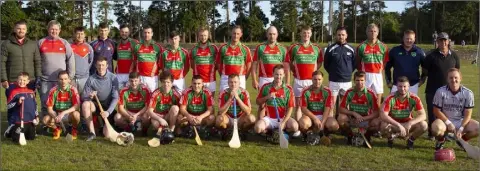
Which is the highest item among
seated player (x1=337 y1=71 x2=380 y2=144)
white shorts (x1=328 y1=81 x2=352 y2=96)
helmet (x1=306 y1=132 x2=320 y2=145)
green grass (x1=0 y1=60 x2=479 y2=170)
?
white shorts (x1=328 y1=81 x2=352 y2=96)

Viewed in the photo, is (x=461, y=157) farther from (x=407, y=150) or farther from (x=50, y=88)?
(x=50, y=88)

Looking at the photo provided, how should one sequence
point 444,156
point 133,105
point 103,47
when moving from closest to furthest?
point 444,156
point 133,105
point 103,47

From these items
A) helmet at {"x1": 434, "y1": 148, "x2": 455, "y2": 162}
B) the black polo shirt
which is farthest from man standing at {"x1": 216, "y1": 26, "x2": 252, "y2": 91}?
helmet at {"x1": 434, "y1": 148, "x2": 455, "y2": 162}

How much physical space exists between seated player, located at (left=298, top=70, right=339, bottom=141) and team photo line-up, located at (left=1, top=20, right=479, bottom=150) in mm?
14

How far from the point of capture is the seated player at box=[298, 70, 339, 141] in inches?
230

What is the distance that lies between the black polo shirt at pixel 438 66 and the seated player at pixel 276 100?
1984mm

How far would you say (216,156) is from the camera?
201 inches

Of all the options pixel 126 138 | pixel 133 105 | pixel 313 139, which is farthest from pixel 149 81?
pixel 313 139

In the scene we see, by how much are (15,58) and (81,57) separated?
93 cm

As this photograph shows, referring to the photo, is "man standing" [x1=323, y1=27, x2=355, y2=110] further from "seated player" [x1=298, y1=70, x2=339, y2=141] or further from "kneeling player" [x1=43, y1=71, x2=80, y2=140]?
"kneeling player" [x1=43, y1=71, x2=80, y2=140]

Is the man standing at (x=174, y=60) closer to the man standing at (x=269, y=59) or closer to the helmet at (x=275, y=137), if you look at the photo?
the man standing at (x=269, y=59)

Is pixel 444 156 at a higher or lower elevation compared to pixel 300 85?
lower

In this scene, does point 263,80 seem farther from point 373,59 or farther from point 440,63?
point 440,63

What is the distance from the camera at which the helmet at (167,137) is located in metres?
5.67
